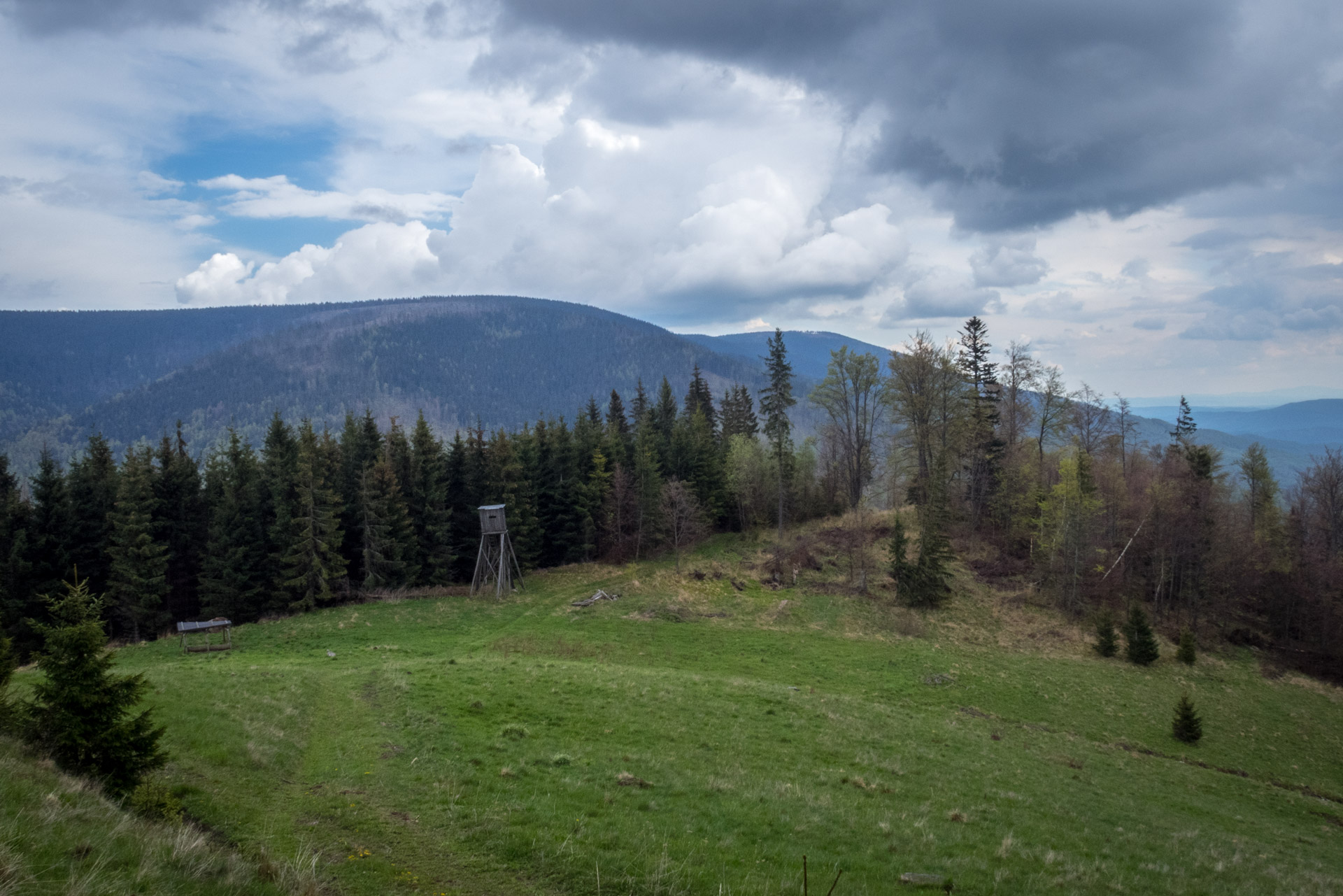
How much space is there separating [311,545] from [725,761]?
1284 inches

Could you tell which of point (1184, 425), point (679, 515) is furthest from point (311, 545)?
point (1184, 425)

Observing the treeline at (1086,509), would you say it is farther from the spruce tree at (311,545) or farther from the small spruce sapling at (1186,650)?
the spruce tree at (311,545)

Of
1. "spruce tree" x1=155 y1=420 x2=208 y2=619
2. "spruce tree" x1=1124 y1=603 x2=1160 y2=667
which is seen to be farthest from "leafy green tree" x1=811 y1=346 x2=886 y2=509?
"spruce tree" x1=155 y1=420 x2=208 y2=619

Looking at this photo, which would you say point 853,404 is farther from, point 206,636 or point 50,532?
point 50,532

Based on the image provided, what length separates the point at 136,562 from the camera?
36.4 metres

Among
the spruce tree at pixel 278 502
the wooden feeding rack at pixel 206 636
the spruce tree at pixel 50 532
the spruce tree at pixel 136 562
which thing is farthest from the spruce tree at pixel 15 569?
the wooden feeding rack at pixel 206 636

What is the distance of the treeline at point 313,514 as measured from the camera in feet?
121

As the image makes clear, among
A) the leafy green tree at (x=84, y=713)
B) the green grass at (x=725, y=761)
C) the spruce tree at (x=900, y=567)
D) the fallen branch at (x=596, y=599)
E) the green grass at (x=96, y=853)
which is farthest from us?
the spruce tree at (x=900, y=567)

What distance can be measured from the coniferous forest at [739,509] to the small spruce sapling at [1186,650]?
1555mm

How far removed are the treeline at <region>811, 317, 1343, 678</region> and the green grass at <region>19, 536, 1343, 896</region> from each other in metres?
8.61

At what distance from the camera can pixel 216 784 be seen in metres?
11.6

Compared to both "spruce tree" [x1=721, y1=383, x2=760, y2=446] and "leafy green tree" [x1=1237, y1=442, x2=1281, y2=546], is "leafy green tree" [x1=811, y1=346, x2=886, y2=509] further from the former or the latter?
"leafy green tree" [x1=1237, y1=442, x2=1281, y2=546]

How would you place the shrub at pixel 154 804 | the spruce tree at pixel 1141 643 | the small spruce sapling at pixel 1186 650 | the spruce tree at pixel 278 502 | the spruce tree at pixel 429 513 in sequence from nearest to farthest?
the shrub at pixel 154 804 < the spruce tree at pixel 1141 643 < the small spruce sapling at pixel 1186 650 < the spruce tree at pixel 278 502 < the spruce tree at pixel 429 513

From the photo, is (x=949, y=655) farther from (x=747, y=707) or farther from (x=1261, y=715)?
(x=747, y=707)
